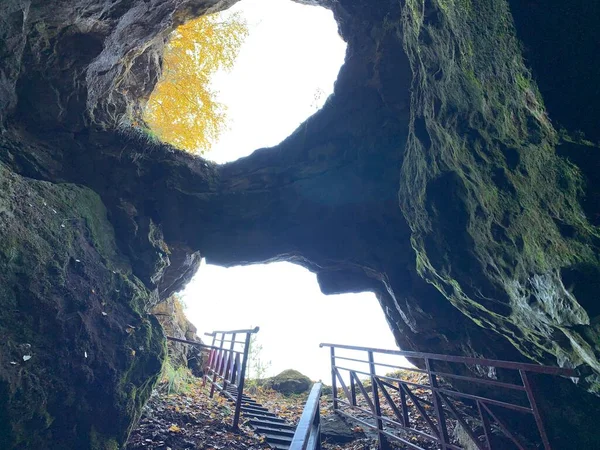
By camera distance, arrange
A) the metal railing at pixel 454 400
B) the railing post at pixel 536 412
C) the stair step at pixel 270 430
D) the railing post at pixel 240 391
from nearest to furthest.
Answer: the railing post at pixel 536 412
the metal railing at pixel 454 400
the stair step at pixel 270 430
the railing post at pixel 240 391

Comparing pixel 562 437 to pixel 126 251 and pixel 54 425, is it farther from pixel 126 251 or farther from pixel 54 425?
pixel 126 251

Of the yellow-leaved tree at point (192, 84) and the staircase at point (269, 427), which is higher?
the yellow-leaved tree at point (192, 84)

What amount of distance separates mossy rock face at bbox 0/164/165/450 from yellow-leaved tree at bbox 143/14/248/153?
4897mm

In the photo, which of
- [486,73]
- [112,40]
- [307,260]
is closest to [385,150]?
[307,260]

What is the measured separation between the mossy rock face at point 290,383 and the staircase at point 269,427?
419 centimetres

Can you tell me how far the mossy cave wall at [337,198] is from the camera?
2701 mm

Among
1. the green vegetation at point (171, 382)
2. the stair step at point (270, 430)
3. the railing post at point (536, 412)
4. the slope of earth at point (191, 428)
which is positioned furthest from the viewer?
the green vegetation at point (171, 382)

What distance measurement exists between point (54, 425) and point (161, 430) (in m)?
1.63

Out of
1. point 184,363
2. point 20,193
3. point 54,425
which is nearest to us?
point 54,425

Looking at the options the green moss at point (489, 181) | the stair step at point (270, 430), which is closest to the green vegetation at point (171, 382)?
the stair step at point (270, 430)

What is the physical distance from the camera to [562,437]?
4.59 m

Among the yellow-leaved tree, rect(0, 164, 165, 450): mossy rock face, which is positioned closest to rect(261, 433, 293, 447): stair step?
rect(0, 164, 165, 450): mossy rock face

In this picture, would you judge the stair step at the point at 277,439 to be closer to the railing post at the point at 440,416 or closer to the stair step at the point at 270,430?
the stair step at the point at 270,430

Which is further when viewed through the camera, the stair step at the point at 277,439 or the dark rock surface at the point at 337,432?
the dark rock surface at the point at 337,432
